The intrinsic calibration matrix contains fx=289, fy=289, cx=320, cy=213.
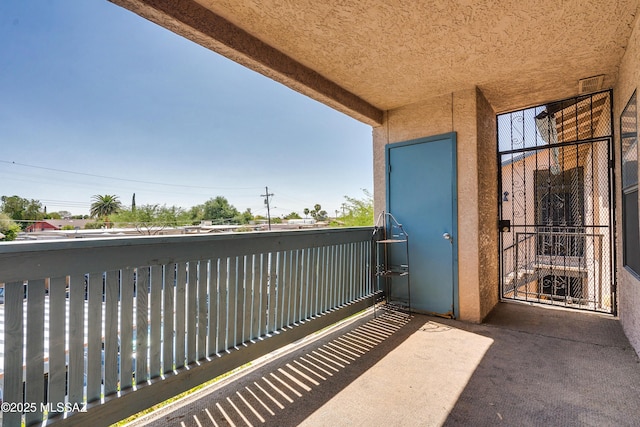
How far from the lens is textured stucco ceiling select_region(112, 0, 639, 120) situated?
200 centimetres

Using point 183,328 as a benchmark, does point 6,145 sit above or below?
above

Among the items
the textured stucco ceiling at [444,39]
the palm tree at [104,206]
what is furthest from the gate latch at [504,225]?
the palm tree at [104,206]

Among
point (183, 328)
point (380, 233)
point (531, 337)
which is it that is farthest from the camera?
point (380, 233)

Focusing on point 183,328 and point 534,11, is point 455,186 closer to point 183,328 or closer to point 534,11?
point 534,11

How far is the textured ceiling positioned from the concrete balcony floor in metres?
2.62

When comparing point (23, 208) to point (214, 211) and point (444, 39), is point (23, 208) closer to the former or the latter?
point (444, 39)

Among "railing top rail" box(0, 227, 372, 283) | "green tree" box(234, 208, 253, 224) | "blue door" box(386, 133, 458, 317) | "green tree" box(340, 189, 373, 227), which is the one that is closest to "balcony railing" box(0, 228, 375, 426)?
"railing top rail" box(0, 227, 372, 283)

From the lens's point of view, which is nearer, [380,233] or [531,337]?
[531,337]

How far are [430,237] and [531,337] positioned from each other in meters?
1.38

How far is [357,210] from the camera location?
720 cm

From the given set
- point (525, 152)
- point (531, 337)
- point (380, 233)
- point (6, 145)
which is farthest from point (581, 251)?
point (6, 145)

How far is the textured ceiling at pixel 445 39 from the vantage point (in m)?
2.00

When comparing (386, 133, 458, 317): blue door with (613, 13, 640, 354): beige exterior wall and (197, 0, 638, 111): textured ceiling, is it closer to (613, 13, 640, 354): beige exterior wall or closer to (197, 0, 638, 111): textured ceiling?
(197, 0, 638, 111): textured ceiling

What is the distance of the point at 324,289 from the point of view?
3.07m
